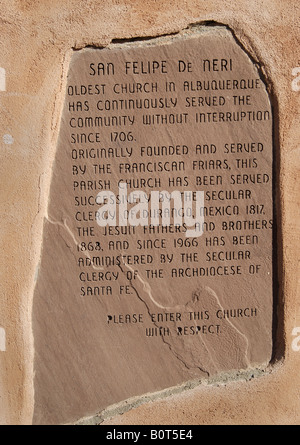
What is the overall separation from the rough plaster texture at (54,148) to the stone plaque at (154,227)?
4 cm

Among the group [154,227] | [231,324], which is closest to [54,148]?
[154,227]

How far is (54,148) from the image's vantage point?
4.97ft

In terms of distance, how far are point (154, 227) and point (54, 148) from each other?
0.41 m

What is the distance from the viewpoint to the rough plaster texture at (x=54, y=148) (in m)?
1.47

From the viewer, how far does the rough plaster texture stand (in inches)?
57.9

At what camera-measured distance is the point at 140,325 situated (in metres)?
1.59

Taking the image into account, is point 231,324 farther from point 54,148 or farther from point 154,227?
point 54,148

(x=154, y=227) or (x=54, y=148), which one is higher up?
(x=54, y=148)

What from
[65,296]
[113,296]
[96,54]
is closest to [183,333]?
[113,296]

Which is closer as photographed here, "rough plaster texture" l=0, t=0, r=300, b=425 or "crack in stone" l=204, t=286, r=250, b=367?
"rough plaster texture" l=0, t=0, r=300, b=425

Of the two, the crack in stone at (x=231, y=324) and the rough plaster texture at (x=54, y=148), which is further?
the crack in stone at (x=231, y=324)

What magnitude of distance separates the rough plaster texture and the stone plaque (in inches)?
1.5

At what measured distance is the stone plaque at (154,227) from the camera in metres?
1.51

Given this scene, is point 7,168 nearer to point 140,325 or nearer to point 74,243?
point 74,243
